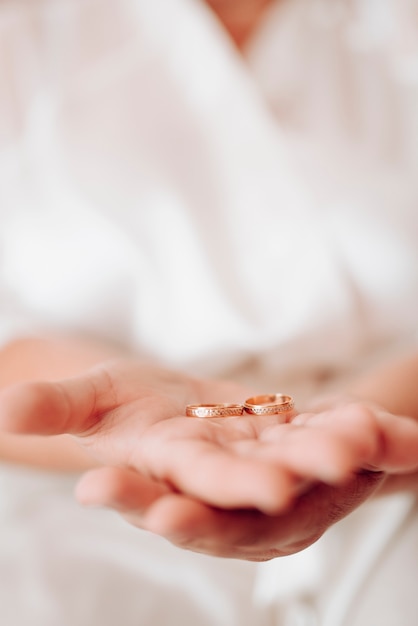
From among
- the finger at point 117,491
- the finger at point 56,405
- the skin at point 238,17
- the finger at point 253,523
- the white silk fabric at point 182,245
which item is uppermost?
the skin at point 238,17

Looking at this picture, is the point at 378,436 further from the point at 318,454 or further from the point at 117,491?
the point at 117,491

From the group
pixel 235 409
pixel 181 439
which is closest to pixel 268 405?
pixel 235 409

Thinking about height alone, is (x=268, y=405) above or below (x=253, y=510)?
above

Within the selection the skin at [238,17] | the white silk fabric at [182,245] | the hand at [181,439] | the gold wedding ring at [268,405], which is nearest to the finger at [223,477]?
the hand at [181,439]

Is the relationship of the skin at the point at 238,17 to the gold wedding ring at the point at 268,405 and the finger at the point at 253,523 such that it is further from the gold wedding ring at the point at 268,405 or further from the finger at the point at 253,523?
the finger at the point at 253,523

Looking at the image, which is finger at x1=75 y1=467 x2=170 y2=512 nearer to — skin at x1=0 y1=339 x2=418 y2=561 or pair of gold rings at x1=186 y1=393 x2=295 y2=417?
skin at x1=0 y1=339 x2=418 y2=561

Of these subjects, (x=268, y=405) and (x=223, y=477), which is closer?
(x=223, y=477)

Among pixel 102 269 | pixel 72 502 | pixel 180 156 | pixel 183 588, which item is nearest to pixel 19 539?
Answer: pixel 72 502
